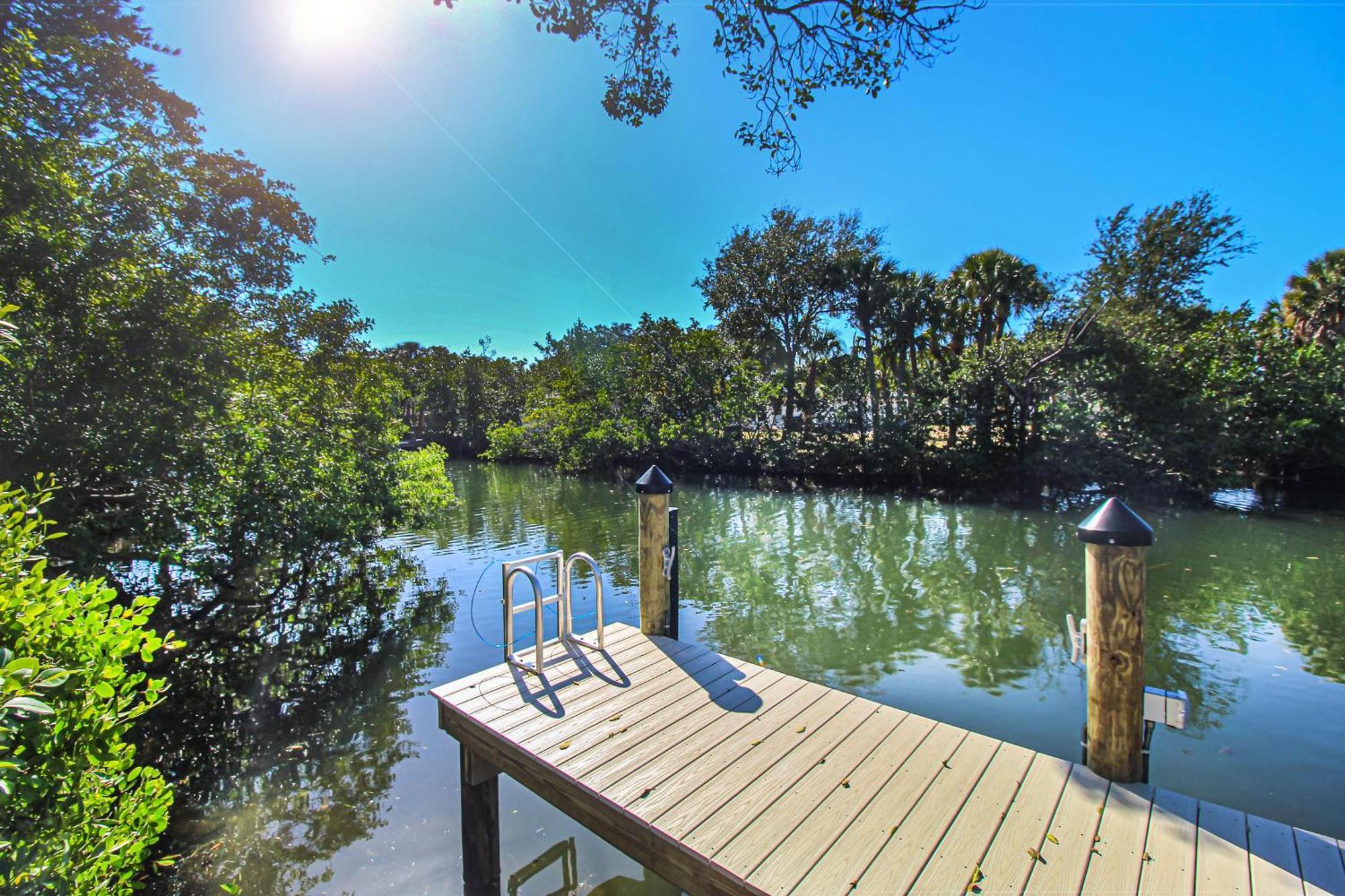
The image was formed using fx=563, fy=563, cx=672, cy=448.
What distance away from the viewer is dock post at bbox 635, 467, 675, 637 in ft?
13.7

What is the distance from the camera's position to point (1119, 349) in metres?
15.6

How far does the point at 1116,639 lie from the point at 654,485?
9.07ft

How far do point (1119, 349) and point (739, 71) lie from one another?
16.0 meters

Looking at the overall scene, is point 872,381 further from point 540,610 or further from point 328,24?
point 540,610

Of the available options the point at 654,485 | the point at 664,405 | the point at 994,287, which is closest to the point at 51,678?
the point at 654,485

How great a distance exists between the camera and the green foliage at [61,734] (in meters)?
1.23

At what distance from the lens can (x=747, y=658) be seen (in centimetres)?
597

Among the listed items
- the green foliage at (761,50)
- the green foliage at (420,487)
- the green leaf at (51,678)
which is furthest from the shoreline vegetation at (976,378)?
the green leaf at (51,678)

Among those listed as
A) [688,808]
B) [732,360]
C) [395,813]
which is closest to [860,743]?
[688,808]

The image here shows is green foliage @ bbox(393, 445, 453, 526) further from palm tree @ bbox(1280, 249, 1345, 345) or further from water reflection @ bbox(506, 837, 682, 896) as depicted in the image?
palm tree @ bbox(1280, 249, 1345, 345)

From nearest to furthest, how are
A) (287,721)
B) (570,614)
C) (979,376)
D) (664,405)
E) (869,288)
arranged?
(570,614) → (287,721) → (979,376) → (869,288) → (664,405)

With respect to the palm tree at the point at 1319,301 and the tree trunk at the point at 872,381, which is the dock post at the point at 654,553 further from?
the palm tree at the point at 1319,301

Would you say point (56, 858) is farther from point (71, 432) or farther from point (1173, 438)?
point (1173, 438)

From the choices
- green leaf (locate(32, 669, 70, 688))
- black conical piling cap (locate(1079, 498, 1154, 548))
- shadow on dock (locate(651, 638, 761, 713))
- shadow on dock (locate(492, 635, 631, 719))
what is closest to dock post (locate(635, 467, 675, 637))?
shadow on dock (locate(651, 638, 761, 713))
